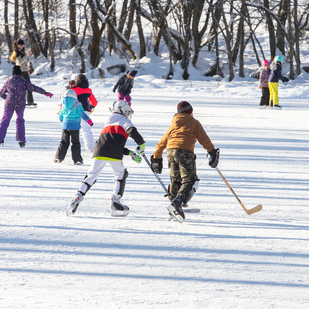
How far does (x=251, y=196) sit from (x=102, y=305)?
10.7 feet

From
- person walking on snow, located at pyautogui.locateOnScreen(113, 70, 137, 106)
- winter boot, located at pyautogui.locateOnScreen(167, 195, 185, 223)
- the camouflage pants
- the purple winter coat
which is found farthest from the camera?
person walking on snow, located at pyautogui.locateOnScreen(113, 70, 137, 106)

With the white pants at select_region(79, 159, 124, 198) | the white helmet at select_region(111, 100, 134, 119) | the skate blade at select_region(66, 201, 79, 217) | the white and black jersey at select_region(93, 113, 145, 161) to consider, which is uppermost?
the white helmet at select_region(111, 100, 134, 119)

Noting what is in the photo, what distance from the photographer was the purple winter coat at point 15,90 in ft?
27.5

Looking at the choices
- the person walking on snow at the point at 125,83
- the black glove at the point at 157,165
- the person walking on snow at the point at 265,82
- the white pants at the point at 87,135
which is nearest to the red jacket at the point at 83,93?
the white pants at the point at 87,135

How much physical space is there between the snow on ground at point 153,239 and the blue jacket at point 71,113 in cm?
Answer: 65

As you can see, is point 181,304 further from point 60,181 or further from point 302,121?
point 302,121

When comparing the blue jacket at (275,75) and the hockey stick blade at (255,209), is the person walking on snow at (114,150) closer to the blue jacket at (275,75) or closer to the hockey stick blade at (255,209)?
the hockey stick blade at (255,209)

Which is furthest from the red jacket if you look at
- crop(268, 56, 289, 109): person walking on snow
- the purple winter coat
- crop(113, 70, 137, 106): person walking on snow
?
crop(268, 56, 289, 109): person walking on snow

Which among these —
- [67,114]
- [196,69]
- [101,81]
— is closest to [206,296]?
[67,114]

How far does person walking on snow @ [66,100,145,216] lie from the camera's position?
493cm

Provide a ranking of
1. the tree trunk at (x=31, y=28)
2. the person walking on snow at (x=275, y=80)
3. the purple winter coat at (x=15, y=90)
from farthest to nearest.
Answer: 1. the tree trunk at (x=31, y=28)
2. the person walking on snow at (x=275, y=80)
3. the purple winter coat at (x=15, y=90)

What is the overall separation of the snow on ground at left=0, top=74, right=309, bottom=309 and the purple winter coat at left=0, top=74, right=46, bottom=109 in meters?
0.84

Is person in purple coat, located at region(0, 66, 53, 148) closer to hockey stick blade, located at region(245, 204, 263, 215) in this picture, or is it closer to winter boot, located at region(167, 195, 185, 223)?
winter boot, located at region(167, 195, 185, 223)

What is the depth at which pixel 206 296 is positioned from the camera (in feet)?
10.4
